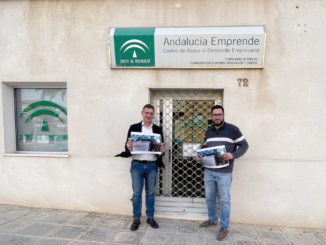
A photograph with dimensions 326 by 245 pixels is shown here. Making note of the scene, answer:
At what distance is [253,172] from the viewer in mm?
3488

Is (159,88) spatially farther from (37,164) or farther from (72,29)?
(37,164)

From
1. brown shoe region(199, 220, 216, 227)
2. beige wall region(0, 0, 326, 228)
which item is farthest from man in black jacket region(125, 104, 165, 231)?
brown shoe region(199, 220, 216, 227)

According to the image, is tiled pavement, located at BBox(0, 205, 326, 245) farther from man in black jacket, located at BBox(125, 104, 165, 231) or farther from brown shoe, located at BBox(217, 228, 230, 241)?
man in black jacket, located at BBox(125, 104, 165, 231)

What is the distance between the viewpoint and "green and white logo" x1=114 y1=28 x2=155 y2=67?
3.44 metres

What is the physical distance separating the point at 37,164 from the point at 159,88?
8.91ft

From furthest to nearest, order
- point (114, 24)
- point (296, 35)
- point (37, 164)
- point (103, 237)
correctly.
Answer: point (37, 164), point (114, 24), point (296, 35), point (103, 237)

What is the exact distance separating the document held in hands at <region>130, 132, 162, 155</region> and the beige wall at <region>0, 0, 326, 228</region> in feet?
2.15

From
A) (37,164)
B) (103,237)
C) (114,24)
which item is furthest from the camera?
(37,164)

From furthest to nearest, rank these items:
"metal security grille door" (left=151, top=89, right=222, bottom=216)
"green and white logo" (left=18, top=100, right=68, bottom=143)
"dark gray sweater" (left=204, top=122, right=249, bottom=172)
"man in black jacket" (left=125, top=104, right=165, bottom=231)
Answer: "green and white logo" (left=18, top=100, right=68, bottom=143), "metal security grille door" (left=151, top=89, right=222, bottom=216), "man in black jacket" (left=125, top=104, right=165, bottom=231), "dark gray sweater" (left=204, top=122, right=249, bottom=172)

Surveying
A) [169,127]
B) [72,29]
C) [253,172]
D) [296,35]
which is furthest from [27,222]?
[296,35]

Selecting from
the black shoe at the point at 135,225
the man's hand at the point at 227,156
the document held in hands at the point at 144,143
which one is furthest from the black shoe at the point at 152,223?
the man's hand at the point at 227,156

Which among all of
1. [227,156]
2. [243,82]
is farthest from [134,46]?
[227,156]

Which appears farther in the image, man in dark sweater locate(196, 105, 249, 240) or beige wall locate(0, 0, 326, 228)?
beige wall locate(0, 0, 326, 228)

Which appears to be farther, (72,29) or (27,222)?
(72,29)
